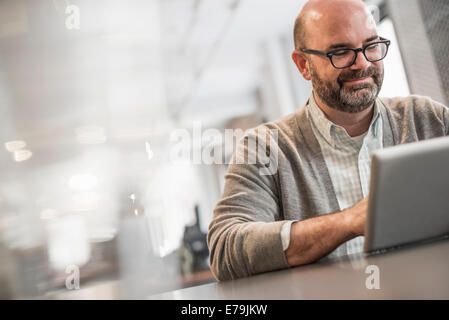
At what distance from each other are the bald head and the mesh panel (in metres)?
1.34

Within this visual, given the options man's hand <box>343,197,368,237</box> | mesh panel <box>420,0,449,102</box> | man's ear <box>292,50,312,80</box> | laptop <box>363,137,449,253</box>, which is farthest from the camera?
mesh panel <box>420,0,449,102</box>

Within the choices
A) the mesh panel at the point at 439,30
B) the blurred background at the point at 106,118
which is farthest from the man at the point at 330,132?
the blurred background at the point at 106,118

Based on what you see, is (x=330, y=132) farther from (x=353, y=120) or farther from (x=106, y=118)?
(x=106, y=118)

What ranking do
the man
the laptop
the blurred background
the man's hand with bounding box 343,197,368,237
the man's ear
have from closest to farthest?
the laptop → the man's hand with bounding box 343,197,368,237 → the man → the man's ear → the blurred background

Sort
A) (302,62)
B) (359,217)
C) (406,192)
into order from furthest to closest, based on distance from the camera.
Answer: (302,62)
(359,217)
(406,192)

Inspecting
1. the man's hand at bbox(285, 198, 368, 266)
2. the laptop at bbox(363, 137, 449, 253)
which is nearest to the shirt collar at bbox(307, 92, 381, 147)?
the man's hand at bbox(285, 198, 368, 266)

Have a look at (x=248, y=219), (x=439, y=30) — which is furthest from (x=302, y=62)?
(x=439, y=30)

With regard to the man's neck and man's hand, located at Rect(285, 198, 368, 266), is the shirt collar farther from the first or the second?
man's hand, located at Rect(285, 198, 368, 266)

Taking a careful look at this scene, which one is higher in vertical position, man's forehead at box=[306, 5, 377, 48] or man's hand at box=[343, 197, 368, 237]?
man's forehead at box=[306, 5, 377, 48]

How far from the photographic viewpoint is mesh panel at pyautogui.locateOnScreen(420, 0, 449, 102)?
2.23 metres

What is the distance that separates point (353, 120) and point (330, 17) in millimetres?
303

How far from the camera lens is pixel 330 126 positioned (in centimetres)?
113

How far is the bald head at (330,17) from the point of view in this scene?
1.14 metres

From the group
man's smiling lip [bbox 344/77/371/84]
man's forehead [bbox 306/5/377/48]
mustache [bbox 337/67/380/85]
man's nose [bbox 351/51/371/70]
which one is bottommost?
man's smiling lip [bbox 344/77/371/84]
